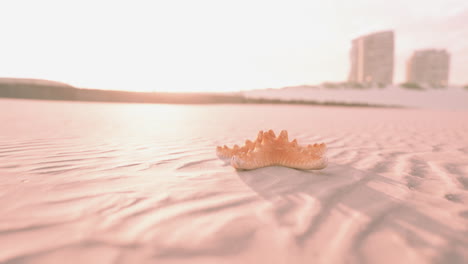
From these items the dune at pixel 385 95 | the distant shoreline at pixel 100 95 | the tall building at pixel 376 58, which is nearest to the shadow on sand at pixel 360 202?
the distant shoreline at pixel 100 95

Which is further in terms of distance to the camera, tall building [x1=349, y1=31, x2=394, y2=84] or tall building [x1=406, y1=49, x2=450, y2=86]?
tall building [x1=406, y1=49, x2=450, y2=86]

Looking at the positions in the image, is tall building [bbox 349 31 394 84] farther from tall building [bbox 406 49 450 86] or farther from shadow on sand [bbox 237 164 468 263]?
shadow on sand [bbox 237 164 468 263]

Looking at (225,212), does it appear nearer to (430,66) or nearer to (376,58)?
(376,58)

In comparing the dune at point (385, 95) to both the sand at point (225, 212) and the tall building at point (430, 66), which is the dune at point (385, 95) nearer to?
the sand at point (225, 212)

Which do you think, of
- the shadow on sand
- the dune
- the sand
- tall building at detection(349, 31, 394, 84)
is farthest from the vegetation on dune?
the shadow on sand

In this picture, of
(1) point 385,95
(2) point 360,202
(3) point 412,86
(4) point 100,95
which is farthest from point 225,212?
(3) point 412,86
